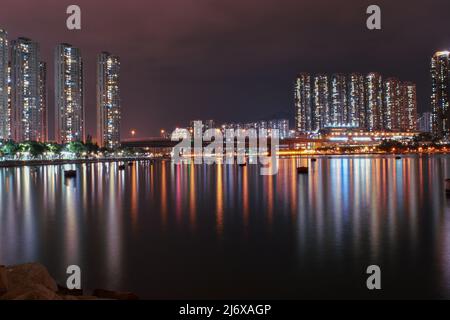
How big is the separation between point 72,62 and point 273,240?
6997 inches

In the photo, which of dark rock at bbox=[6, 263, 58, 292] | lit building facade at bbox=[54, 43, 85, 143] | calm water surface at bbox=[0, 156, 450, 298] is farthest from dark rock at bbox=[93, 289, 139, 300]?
lit building facade at bbox=[54, 43, 85, 143]

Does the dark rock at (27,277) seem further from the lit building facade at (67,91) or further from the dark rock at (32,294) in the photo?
the lit building facade at (67,91)

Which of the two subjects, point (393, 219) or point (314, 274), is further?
point (393, 219)

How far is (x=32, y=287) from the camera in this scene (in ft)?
21.8

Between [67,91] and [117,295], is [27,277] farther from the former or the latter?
[67,91]

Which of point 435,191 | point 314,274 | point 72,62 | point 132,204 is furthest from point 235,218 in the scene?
point 72,62

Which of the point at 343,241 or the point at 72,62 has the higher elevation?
the point at 72,62

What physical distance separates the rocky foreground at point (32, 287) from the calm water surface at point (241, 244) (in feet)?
8.09

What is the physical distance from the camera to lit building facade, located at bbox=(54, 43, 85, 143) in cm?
17838

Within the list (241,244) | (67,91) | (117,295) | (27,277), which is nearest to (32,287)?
(27,277)

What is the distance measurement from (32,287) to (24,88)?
567 feet
